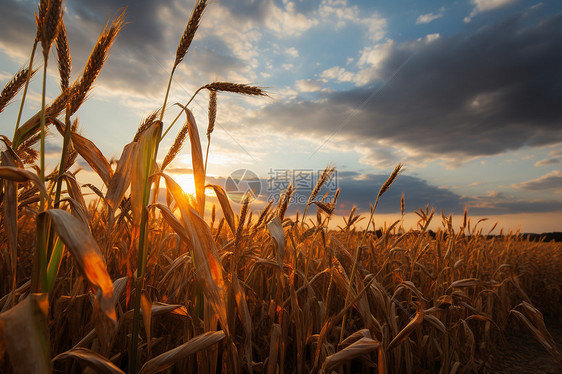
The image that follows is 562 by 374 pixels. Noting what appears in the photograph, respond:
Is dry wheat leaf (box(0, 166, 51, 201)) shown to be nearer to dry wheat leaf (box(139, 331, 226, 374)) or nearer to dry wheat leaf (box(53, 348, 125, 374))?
dry wheat leaf (box(53, 348, 125, 374))

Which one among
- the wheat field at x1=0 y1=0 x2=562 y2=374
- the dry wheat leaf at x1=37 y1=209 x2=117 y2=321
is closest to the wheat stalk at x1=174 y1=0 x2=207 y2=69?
the wheat field at x1=0 y1=0 x2=562 y2=374

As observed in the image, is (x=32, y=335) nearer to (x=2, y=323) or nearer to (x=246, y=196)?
(x=2, y=323)

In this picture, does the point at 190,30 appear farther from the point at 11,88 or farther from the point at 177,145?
the point at 11,88

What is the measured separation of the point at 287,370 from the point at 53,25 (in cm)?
215

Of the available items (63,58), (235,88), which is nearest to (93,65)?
(63,58)

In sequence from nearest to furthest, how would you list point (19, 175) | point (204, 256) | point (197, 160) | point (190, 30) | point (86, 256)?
point (86, 256) < point (19, 175) < point (204, 256) < point (197, 160) < point (190, 30)

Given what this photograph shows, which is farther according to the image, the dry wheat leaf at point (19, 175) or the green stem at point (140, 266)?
the green stem at point (140, 266)

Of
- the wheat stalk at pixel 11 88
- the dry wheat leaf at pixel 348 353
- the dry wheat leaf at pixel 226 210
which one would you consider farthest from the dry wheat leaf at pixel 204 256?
the wheat stalk at pixel 11 88

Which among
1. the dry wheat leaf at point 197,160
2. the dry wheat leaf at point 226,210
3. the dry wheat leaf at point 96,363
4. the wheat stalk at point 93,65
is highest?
the wheat stalk at point 93,65

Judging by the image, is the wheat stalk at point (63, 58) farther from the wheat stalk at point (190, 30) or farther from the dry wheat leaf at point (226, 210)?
the dry wheat leaf at point (226, 210)

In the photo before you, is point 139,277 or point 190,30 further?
point 190,30

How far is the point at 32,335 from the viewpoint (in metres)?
0.76

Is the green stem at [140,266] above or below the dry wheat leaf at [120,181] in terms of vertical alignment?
below

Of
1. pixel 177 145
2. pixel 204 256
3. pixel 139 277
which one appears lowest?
pixel 139 277
